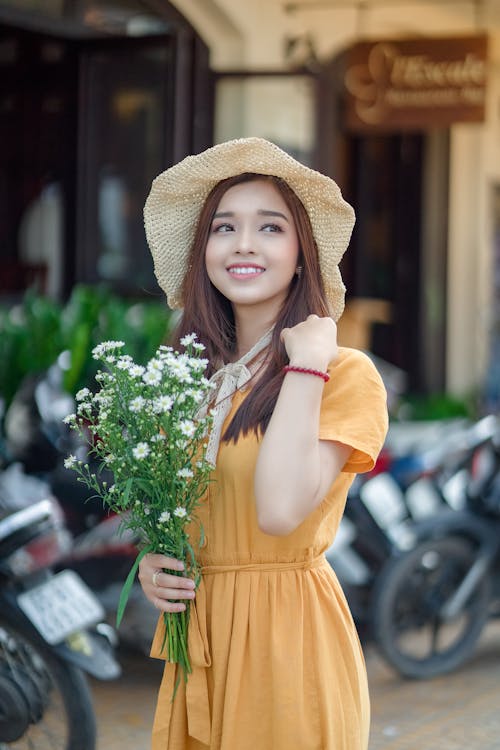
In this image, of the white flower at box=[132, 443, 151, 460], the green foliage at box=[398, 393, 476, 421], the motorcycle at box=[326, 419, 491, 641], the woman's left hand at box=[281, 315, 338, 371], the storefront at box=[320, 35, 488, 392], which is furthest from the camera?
the storefront at box=[320, 35, 488, 392]

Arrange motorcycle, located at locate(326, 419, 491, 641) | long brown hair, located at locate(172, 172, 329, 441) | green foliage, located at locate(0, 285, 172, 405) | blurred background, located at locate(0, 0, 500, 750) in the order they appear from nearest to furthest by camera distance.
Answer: long brown hair, located at locate(172, 172, 329, 441), green foliage, located at locate(0, 285, 172, 405), blurred background, located at locate(0, 0, 500, 750), motorcycle, located at locate(326, 419, 491, 641)

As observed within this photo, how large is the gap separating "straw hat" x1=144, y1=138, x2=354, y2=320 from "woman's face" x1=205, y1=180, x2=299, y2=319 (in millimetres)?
52

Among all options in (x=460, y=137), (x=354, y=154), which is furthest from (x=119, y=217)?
(x=460, y=137)

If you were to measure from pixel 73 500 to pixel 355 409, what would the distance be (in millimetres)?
2566

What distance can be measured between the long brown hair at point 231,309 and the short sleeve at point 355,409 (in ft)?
0.37

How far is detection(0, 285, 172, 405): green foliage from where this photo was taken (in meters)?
4.47

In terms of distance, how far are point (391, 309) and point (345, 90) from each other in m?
3.27

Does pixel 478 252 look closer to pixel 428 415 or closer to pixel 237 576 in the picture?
pixel 428 415

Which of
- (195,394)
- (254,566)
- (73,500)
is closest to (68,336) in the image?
(73,500)

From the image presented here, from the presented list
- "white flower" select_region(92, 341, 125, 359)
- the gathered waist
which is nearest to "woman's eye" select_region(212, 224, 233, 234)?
"white flower" select_region(92, 341, 125, 359)

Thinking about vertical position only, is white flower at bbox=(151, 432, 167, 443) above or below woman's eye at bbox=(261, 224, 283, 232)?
below

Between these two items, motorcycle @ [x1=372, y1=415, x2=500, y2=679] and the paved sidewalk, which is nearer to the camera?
the paved sidewalk

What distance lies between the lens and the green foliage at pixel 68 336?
14.7 feet

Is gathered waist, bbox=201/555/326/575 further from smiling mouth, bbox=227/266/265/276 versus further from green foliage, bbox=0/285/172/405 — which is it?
green foliage, bbox=0/285/172/405
